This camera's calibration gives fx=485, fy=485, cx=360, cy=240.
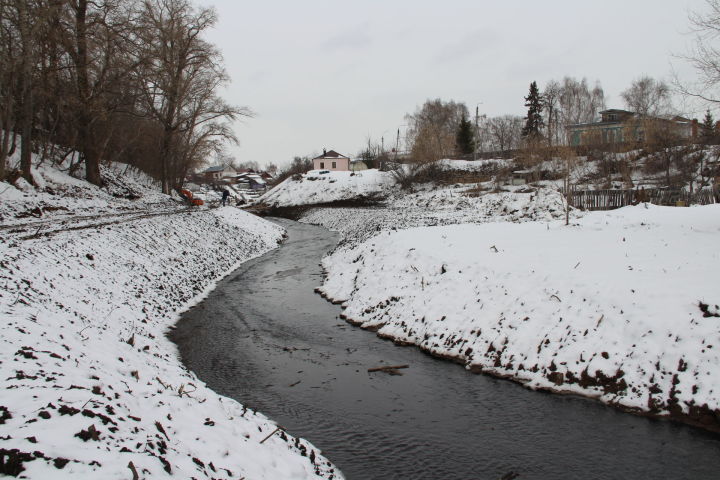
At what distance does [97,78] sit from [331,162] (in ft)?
238

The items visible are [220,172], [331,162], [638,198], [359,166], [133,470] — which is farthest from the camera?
[220,172]

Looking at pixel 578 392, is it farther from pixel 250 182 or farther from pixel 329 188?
pixel 250 182

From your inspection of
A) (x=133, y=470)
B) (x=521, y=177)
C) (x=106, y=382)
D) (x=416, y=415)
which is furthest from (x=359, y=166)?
(x=133, y=470)

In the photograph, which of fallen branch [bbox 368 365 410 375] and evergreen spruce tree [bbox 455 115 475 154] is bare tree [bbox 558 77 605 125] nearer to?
evergreen spruce tree [bbox 455 115 475 154]

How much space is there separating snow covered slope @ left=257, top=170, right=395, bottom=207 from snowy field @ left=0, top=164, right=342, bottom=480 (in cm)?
4547

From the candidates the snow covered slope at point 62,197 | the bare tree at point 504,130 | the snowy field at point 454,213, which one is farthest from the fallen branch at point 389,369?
the bare tree at point 504,130

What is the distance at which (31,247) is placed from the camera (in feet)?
42.0

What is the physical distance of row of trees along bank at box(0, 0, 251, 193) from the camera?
2233cm

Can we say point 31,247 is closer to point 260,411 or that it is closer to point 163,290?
point 163,290

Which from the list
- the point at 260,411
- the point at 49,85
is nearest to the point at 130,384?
the point at 260,411

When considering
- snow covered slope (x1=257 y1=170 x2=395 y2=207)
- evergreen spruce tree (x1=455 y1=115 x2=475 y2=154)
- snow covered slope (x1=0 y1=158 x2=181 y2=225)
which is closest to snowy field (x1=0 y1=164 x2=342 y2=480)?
snow covered slope (x1=0 y1=158 x2=181 y2=225)

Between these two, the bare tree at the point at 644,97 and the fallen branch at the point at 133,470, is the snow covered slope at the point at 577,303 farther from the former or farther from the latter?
the bare tree at the point at 644,97

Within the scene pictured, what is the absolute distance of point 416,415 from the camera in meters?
8.80

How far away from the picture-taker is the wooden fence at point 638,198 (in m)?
24.3
